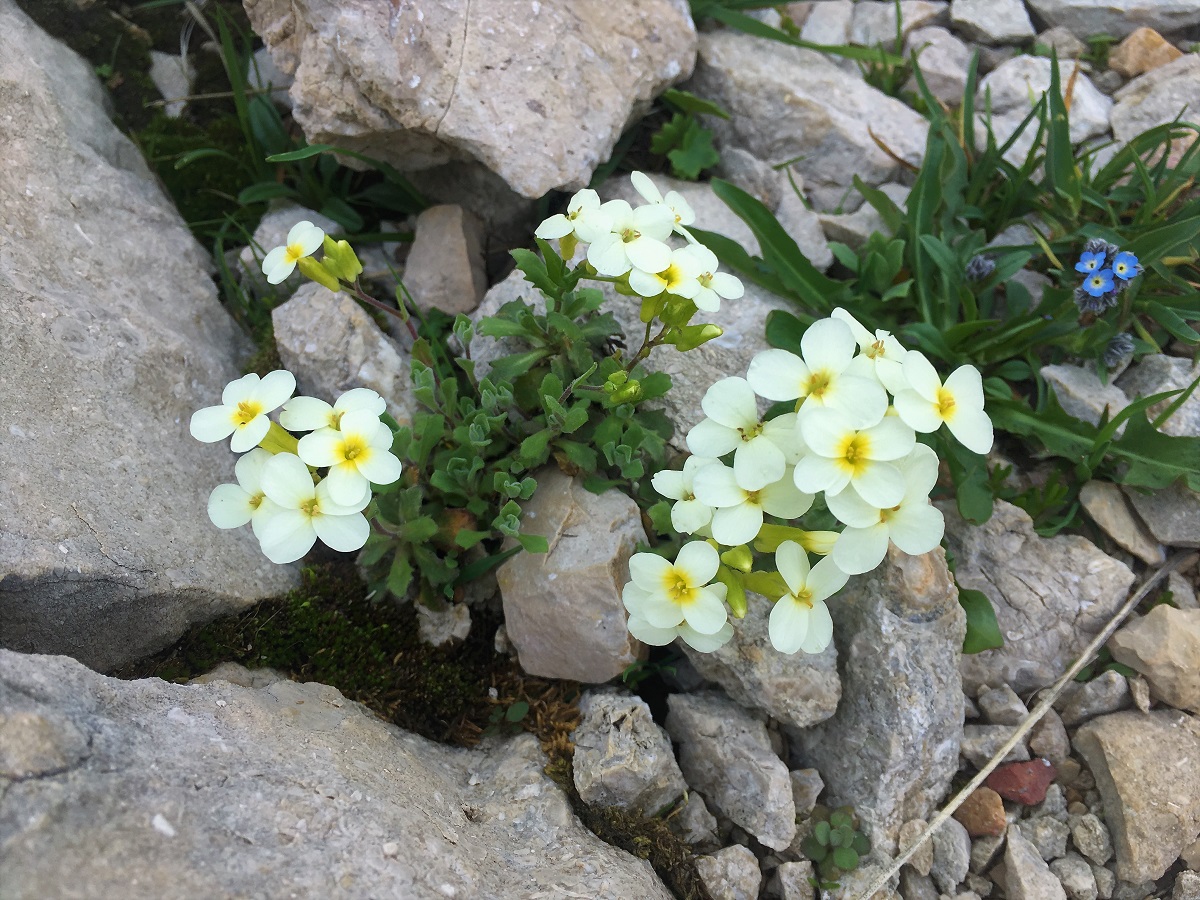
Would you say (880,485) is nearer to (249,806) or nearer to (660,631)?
(660,631)

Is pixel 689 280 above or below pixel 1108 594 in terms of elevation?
above

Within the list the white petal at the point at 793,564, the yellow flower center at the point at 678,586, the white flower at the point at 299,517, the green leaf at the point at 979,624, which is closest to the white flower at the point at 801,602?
the white petal at the point at 793,564

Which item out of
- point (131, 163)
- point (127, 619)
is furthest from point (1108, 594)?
point (131, 163)

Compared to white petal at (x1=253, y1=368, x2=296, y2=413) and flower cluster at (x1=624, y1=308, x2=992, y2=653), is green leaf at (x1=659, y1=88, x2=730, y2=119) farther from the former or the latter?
white petal at (x1=253, y1=368, x2=296, y2=413)

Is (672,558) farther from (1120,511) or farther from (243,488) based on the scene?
(1120,511)

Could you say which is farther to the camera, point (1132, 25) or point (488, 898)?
point (1132, 25)
